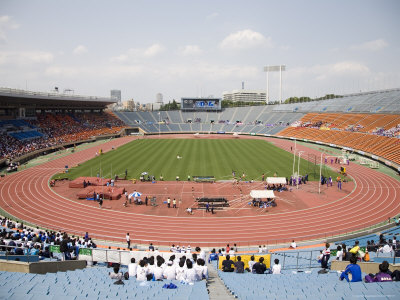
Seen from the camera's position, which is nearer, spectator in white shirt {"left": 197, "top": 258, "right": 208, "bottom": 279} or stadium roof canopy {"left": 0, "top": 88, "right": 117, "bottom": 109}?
spectator in white shirt {"left": 197, "top": 258, "right": 208, "bottom": 279}

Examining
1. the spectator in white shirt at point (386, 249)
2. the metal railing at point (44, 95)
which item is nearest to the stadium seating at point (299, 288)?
the spectator in white shirt at point (386, 249)

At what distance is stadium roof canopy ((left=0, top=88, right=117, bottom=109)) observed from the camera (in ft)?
180

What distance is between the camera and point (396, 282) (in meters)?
7.43

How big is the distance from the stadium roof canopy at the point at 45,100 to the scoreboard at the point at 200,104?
90.8 feet

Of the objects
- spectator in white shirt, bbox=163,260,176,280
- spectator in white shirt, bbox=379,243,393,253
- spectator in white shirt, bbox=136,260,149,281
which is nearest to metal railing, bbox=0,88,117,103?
spectator in white shirt, bbox=136,260,149,281

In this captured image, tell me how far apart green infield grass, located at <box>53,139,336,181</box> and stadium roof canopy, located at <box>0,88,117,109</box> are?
21077mm

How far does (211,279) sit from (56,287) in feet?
16.8

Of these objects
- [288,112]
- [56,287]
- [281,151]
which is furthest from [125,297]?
[288,112]

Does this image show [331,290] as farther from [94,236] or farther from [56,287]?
[94,236]

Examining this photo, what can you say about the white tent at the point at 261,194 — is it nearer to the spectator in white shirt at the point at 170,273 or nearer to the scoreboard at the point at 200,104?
the spectator in white shirt at the point at 170,273

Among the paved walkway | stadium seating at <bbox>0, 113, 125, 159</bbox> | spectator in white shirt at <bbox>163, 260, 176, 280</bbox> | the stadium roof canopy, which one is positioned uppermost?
the stadium roof canopy

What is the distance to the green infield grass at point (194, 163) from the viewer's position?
39031 millimetres

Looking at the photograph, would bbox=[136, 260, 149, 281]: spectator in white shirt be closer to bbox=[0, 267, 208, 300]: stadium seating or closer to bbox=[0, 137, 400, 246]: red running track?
bbox=[0, 267, 208, 300]: stadium seating

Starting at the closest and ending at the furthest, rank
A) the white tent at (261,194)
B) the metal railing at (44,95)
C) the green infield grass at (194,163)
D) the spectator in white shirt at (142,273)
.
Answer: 1. the spectator in white shirt at (142,273)
2. the white tent at (261,194)
3. the green infield grass at (194,163)
4. the metal railing at (44,95)
